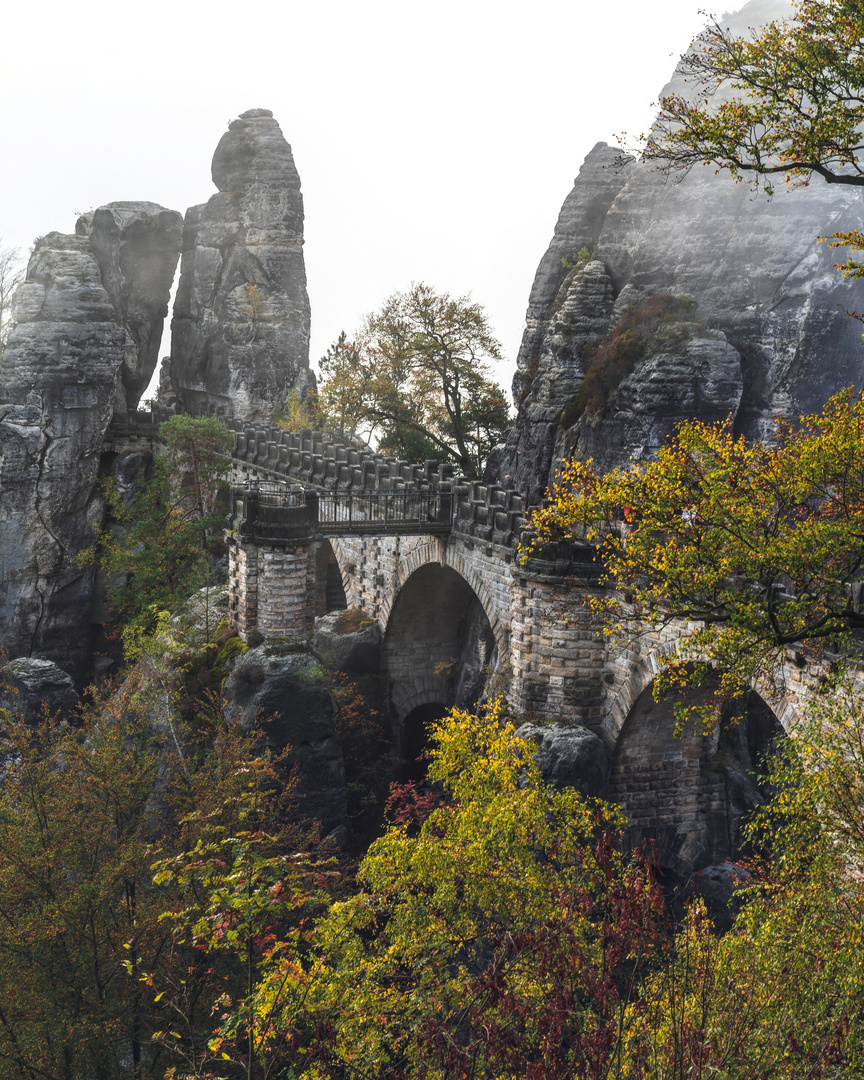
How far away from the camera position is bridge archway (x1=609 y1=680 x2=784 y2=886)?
22.4 metres

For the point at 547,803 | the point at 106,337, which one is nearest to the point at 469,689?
the point at 547,803

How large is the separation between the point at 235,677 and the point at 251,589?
3.05 m

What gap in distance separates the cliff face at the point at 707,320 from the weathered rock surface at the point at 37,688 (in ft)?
63.7

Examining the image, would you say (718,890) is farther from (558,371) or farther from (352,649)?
(558,371)

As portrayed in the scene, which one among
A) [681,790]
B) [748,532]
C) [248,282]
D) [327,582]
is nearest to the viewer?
[748,532]

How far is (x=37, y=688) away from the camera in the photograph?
3734cm

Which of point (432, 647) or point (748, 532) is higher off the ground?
point (748, 532)

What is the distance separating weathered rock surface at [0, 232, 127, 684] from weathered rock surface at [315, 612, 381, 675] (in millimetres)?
19078

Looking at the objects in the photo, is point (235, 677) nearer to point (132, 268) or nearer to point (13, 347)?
point (13, 347)

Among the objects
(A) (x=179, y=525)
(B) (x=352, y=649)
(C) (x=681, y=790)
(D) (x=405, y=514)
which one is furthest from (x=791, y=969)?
(A) (x=179, y=525)

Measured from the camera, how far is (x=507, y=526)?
2475 cm

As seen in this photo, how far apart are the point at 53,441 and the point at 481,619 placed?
23.8m

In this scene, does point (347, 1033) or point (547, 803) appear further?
point (547, 803)

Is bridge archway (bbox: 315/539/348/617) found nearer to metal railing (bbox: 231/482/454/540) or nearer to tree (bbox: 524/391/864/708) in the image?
metal railing (bbox: 231/482/454/540)
